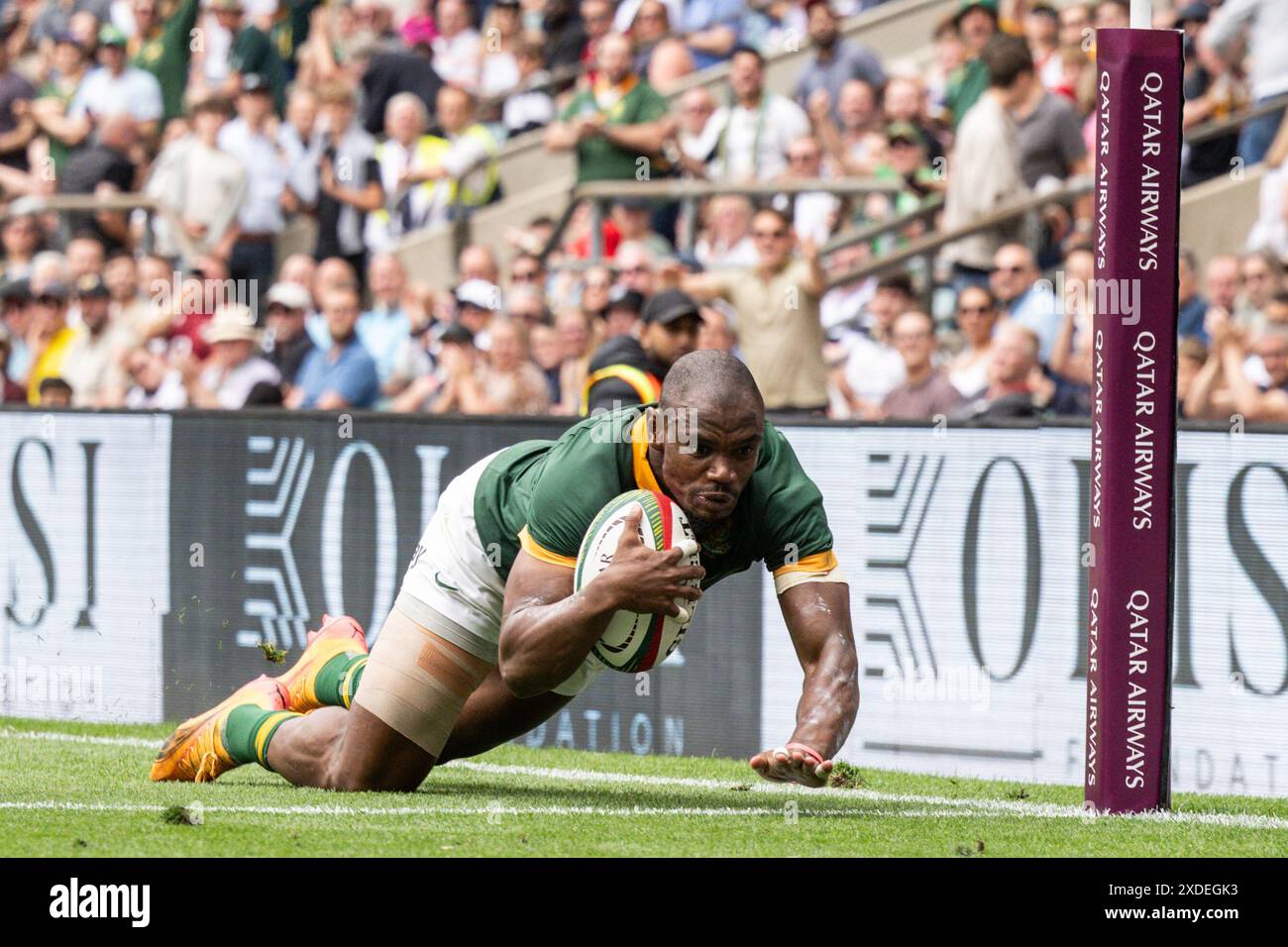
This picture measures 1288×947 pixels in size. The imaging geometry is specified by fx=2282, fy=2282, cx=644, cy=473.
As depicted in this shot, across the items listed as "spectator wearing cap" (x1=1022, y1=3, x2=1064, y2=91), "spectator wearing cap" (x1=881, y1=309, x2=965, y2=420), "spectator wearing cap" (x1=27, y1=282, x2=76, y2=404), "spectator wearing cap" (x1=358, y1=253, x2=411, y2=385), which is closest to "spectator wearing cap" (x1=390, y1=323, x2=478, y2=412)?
"spectator wearing cap" (x1=358, y1=253, x2=411, y2=385)

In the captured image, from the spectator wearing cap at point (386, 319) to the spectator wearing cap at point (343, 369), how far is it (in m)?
0.53

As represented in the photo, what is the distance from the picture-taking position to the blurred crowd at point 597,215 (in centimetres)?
1231

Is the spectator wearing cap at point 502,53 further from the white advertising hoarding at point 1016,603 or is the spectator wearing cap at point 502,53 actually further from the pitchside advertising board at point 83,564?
the white advertising hoarding at point 1016,603

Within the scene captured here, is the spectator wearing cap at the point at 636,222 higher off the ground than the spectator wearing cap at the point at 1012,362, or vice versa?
the spectator wearing cap at the point at 636,222

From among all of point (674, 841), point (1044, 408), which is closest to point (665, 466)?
point (674, 841)

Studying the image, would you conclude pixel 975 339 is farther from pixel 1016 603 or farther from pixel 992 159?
pixel 1016 603

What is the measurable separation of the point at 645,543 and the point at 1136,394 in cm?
193

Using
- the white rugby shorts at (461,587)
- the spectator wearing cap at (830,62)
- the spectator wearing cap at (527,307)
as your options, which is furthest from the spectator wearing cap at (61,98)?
the white rugby shorts at (461,587)

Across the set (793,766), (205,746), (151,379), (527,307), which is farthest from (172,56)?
(793,766)

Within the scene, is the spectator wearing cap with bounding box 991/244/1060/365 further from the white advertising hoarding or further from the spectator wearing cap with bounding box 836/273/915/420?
the white advertising hoarding

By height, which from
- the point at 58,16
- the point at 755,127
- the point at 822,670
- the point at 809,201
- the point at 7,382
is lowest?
the point at 822,670

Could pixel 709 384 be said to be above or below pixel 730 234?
below

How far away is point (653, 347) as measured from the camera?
1059 cm
